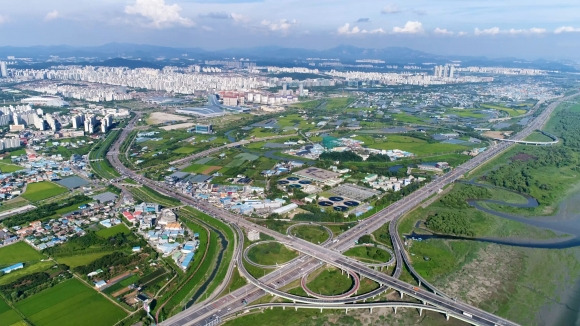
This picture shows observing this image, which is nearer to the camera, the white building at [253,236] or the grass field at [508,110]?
the white building at [253,236]

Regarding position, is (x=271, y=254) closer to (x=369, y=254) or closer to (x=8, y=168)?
(x=369, y=254)

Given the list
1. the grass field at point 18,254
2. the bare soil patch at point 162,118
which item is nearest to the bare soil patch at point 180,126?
the bare soil patch at point 162,118

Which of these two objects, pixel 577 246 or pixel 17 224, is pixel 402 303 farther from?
pixel 17 224

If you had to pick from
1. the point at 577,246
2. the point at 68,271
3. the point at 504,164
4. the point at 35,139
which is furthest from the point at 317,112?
the point at 68,271

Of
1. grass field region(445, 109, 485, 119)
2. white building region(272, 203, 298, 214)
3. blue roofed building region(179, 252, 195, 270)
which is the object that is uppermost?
grass field region(445, 109, 485, 119)

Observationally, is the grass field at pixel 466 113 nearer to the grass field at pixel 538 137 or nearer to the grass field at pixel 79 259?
the grass field at pixel 538 137

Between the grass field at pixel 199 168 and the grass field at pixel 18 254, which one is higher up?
the grass field at pixel 199 168

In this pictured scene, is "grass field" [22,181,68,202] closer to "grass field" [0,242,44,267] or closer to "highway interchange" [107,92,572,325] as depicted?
"grass field" [0,242,44,267]

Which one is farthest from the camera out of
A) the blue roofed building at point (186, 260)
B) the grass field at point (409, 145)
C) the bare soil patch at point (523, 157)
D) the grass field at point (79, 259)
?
the grass field at point (409, 145)

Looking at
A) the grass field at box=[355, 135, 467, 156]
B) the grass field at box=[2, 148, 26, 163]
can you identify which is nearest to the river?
the grass field at box=[355, 135, 467, 156]
